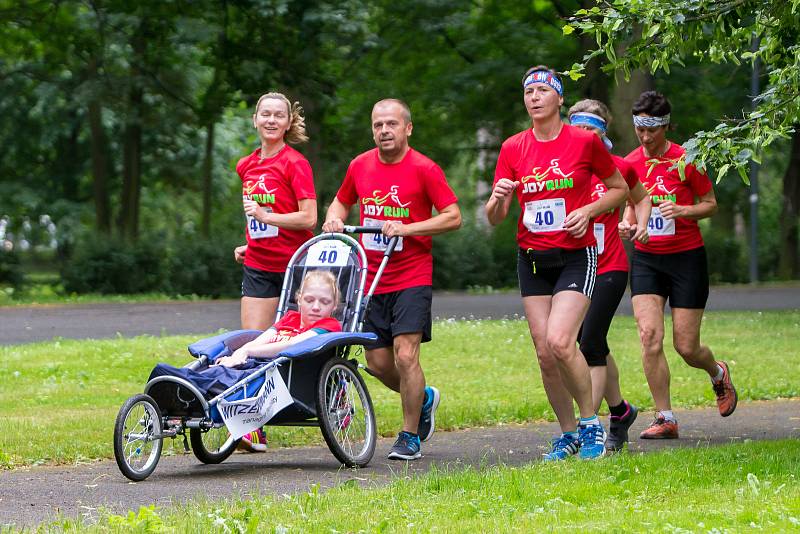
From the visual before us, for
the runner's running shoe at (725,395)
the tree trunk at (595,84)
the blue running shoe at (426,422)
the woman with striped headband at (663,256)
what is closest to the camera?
the blue running shoe at (426,422)

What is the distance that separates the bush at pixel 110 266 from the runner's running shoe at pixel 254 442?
2017 centimetres

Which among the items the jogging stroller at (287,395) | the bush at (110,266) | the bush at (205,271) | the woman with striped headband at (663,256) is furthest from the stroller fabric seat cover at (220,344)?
the bush at (110,266)

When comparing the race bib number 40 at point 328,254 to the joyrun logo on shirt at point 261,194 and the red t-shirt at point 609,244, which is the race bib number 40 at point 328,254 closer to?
the joyrun logo on shirt at point 261,194

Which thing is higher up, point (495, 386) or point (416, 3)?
point (416, 3)

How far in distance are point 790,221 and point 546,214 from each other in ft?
95.2

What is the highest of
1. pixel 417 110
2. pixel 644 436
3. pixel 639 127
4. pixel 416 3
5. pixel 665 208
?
pixel 416 3

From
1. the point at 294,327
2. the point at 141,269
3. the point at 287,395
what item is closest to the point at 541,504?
the point at 287,395

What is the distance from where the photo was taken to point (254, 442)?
888cm

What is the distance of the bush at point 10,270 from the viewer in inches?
1143

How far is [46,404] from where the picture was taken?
10.7m

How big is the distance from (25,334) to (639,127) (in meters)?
11.2

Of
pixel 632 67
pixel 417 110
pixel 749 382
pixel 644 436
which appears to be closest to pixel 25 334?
pixel 749 382

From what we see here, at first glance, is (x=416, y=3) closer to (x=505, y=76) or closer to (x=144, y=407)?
(x=505, y=76)

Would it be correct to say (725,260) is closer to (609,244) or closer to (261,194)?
(609,244)
